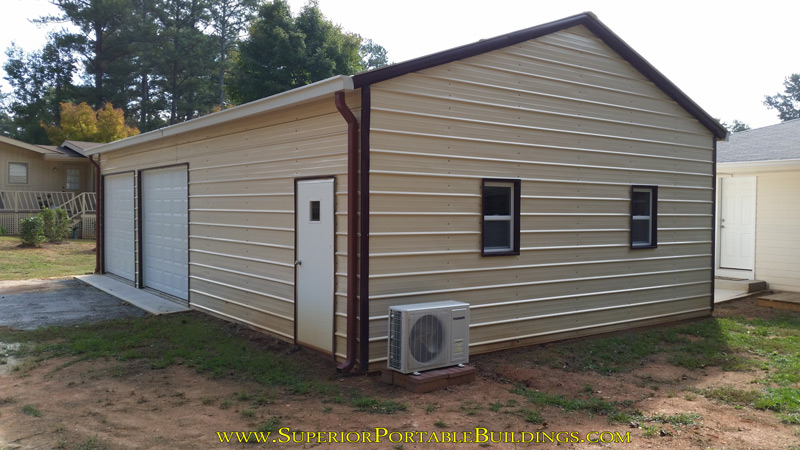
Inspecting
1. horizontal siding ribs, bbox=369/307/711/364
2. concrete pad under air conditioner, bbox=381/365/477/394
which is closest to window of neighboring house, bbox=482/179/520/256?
horizontal siding ribs, bbox=369/307/711/364

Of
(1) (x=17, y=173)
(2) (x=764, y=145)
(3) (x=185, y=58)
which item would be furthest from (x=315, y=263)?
(3) (x=185, y=58)

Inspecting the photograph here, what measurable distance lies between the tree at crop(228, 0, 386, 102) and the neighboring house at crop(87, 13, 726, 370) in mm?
20899

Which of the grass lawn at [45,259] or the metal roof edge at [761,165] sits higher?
the metal roof edge at [761,165]

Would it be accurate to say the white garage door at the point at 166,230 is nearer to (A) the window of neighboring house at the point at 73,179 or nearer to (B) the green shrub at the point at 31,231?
(B) the green shrub at the point at 31,231

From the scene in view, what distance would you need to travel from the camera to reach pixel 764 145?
13398 mm

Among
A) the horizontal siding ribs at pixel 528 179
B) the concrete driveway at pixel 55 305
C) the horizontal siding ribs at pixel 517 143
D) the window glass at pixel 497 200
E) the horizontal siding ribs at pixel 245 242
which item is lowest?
the concrete driveway at pixel 55 305

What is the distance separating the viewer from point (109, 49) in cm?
3519

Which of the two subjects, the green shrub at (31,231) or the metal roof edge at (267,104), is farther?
the green shrub at (31,231)

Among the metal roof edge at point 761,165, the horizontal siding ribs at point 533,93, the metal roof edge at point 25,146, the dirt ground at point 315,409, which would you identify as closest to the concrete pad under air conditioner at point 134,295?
the dirt ground at point 315,409

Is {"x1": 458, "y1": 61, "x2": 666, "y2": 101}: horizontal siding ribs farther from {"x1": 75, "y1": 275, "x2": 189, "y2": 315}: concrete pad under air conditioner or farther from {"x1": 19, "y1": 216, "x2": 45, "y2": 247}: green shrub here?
{"x1": 19, "y1": 216, "x2": 45, "y2": 247}: green shrub

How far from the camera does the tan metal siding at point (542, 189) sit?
22.3 feet

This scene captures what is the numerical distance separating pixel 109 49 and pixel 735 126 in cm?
5206

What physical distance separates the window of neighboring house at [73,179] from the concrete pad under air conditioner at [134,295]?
15699mm

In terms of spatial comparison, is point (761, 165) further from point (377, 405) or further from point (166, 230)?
point (166, 230)
